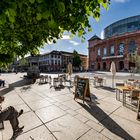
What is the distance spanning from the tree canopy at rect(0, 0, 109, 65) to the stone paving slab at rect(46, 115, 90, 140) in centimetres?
297

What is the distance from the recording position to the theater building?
45.3 m

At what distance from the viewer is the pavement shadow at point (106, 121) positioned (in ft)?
12.9

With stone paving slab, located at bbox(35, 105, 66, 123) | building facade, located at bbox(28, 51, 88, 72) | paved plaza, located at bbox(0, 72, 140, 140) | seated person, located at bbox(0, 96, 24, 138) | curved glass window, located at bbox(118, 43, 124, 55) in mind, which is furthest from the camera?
building facade, located at bbox(28, 51, 88, 72)

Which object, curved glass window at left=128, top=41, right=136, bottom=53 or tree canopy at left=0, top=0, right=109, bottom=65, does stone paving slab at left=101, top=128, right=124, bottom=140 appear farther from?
curved glass window at left=128, top=41, right=136, bottom=53

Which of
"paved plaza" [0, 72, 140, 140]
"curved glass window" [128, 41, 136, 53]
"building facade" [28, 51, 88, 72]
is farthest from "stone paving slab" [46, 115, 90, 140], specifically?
"building facade" [28, 51, 88, 72]

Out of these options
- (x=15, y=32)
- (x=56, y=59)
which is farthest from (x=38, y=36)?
(x=56, y=59)

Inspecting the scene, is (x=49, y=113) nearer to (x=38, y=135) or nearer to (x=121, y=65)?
(x=38, y=135)

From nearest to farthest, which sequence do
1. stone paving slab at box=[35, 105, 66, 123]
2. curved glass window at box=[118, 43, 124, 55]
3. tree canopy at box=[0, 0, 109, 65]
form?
tree canopy at box=[0, 0, 109, 65], stone paving slab at box=[35, 105, 66, 123], curved glass window at box=[118, 43, 124, 55]

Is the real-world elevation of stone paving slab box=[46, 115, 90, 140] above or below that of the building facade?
below

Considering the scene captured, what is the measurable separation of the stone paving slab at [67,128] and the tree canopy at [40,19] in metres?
2.97

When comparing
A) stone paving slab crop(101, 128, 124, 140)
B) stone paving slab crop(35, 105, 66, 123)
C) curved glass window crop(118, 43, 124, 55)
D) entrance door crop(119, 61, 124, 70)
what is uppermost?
curved glass window crop(118, 43, 124, 55)

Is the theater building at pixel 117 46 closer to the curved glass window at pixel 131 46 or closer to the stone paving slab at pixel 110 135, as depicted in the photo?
the curved glass window at pixel 131 46

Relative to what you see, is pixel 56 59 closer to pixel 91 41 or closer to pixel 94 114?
pixel 91 41

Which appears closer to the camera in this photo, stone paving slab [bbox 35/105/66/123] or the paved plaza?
the paved plaza
